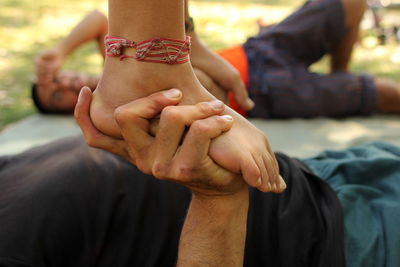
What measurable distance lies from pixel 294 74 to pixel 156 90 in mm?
1612

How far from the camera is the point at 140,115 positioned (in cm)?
103

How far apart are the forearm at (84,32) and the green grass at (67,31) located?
1.57ft

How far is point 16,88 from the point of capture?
134 inches

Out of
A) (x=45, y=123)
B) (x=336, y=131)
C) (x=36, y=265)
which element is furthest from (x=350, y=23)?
(x=36, y=265)

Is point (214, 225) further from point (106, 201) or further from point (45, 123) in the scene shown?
point (45, 123)

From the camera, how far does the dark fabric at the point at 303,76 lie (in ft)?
8.23

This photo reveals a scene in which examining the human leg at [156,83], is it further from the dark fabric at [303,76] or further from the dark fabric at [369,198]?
the dark fabric at [303,76]

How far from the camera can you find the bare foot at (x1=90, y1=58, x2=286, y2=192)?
41.3 inches

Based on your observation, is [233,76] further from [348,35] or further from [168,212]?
[348,35]

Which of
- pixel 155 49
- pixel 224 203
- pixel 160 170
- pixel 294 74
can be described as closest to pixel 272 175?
pixel 224 203

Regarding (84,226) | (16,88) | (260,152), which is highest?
(260,152)

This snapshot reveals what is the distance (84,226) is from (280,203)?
50 centimetres

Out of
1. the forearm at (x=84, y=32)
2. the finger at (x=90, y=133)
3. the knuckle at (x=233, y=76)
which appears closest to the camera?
the finger at (x=90, y=133)

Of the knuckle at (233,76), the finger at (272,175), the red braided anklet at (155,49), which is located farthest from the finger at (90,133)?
the knuckle at (233,76)
